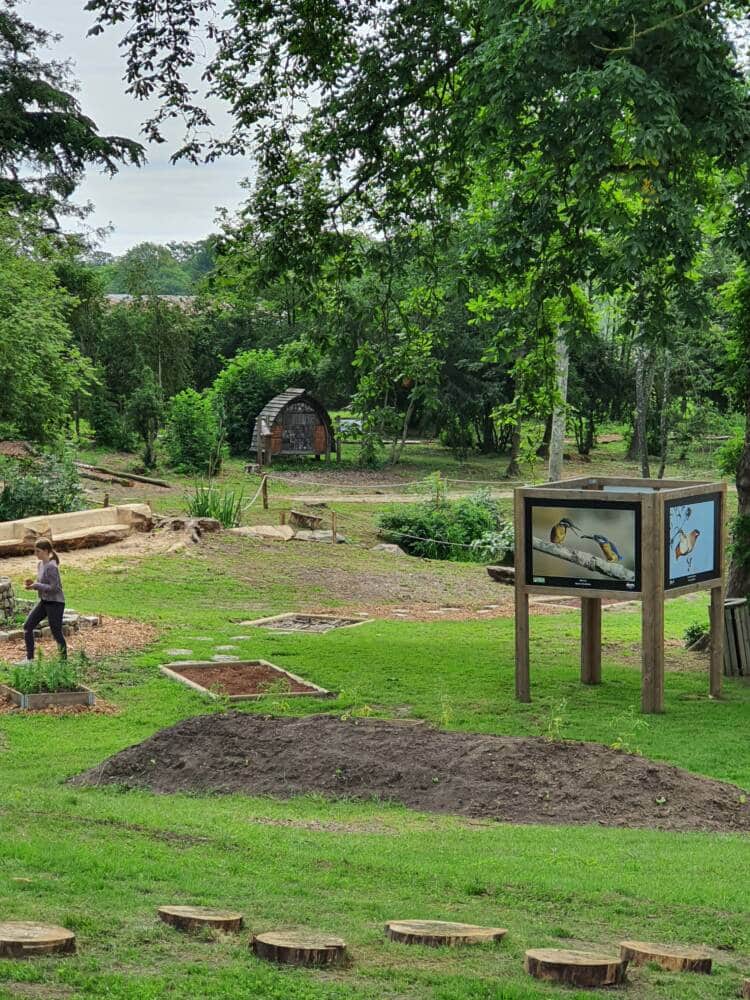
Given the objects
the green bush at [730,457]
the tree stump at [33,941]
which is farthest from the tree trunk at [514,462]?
the tree stump at [33,941]

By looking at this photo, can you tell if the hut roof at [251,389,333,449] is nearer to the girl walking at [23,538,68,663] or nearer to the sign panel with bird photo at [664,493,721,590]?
the girl walking at [23,538,68,663]

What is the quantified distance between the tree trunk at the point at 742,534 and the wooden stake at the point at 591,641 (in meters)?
2.42

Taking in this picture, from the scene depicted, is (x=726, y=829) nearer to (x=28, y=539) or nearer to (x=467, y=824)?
(x=467, y=824)

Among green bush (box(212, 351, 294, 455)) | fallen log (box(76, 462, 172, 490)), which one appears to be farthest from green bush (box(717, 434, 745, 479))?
green bush (box(212, 351, 294, 455))

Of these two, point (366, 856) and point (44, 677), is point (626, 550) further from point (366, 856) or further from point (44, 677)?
point (366, 856)

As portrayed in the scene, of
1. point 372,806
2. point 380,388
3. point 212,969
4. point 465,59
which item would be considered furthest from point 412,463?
point 212,969

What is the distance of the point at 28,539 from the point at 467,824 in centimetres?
1594

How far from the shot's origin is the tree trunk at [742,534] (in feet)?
52.0

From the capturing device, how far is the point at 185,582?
873 inches

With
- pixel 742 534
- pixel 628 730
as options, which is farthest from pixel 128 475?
pixel 628 730

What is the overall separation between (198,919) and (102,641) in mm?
11194

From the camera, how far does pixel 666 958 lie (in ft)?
17.0

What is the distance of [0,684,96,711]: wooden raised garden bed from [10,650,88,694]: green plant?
6 centimetres

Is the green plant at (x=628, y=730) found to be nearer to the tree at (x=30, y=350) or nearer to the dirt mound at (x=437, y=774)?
the dirt mound at (x=437, y=774)
